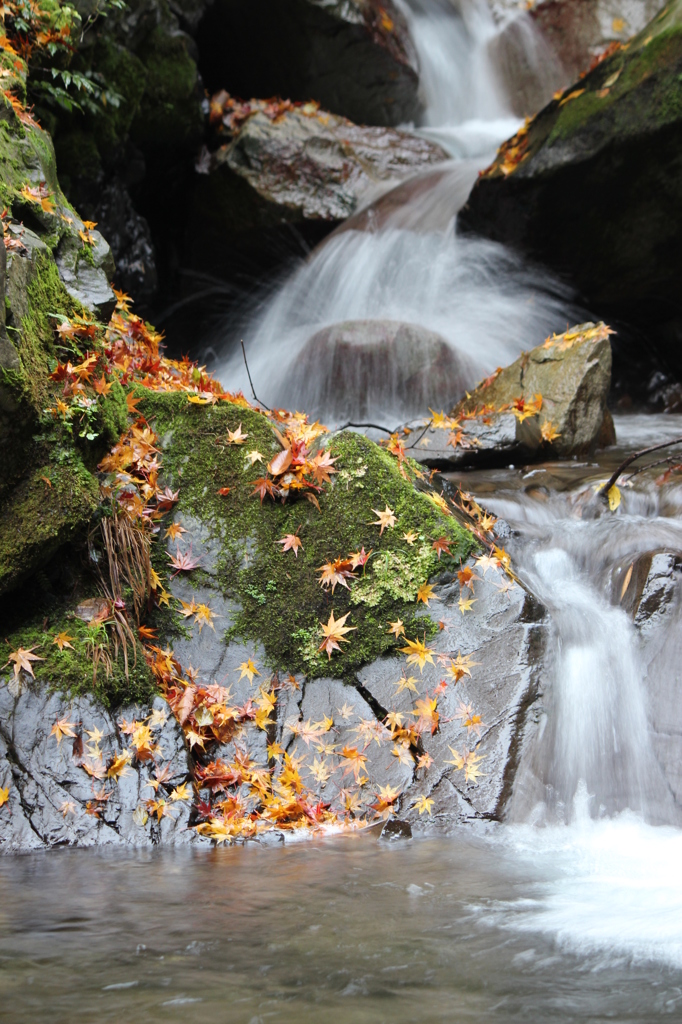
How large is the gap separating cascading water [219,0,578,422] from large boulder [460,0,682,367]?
48 cm

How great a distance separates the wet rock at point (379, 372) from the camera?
24.2 ft

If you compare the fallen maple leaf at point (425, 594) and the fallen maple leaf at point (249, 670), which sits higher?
the fallen maple leaf at point (425, 594)

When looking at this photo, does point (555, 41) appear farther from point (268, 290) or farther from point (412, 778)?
point (412, 778)

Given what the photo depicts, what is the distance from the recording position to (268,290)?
33.9ft

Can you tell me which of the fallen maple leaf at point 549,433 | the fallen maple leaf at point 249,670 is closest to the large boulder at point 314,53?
the fallen maple leaf at point 549,433

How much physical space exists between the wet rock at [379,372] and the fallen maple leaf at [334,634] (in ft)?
13.8

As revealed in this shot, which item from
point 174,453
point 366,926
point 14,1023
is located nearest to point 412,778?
point 366,926

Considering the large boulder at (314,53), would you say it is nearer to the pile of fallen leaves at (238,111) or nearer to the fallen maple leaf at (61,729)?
the pile of fallen leaves at (238,111)

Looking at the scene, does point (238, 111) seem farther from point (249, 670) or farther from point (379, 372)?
point (249, 670)

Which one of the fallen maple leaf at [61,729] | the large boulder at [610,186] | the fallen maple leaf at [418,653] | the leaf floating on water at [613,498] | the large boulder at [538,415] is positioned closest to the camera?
the fallen maple leaf at [61,729]

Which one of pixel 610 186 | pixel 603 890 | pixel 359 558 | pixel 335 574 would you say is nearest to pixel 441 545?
pixel 359 558

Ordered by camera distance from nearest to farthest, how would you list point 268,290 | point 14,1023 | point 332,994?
point 14,1023 → point 332,994 → point 268,290

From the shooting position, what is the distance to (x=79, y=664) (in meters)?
3.07

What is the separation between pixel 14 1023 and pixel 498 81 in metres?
17.6
